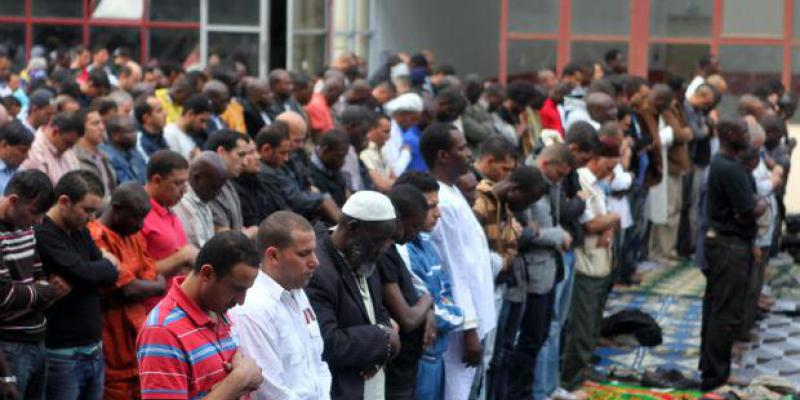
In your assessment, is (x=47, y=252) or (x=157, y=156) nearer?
(x=47, y=252)

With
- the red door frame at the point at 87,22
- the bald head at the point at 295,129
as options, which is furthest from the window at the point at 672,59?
the bald head at the point at 295,129

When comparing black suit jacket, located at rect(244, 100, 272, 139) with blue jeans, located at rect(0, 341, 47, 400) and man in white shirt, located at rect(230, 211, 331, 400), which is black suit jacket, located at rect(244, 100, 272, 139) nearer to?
blue jeans, located at rect(0, 341, 47, 400)

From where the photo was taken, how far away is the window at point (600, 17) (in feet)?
71.9

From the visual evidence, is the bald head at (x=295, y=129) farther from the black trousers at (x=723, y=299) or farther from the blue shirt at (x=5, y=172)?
the black trousers at (x=723, y=299)

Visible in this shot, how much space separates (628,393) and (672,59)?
11.4m

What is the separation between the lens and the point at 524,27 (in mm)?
22344

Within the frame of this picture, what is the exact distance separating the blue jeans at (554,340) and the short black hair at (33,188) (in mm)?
4305

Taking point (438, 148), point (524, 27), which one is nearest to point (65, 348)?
point (438, 148)

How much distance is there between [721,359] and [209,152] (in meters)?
4.70

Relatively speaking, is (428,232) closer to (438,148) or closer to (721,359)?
(438,148)

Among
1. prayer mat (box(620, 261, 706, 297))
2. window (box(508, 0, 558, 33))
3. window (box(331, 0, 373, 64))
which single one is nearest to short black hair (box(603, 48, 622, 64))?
window (box(508, 0, 558, 33))

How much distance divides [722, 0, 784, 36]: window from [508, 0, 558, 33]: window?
256 cm

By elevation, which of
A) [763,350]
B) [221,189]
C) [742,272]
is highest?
[221,189]

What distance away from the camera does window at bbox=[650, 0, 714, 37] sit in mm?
21609
